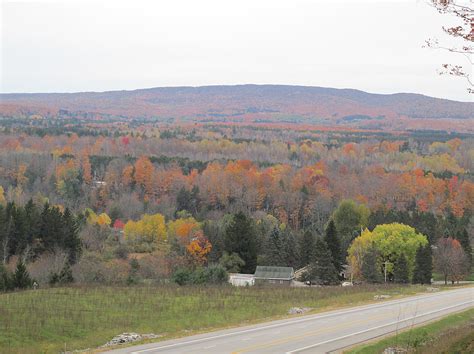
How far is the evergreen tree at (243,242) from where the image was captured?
184ft

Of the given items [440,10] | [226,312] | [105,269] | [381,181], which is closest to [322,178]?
[381,181]

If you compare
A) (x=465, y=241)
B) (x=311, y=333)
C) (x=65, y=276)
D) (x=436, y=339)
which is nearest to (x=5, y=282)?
(x=65, y=276)

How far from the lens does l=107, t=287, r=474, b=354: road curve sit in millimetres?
21438

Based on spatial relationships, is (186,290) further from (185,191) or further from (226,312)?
(185,191)

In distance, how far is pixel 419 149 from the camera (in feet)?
643

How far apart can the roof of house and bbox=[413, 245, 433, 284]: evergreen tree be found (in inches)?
392

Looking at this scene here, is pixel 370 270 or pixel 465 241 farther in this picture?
pixel 465 241

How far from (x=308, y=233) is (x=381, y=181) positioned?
180 ft

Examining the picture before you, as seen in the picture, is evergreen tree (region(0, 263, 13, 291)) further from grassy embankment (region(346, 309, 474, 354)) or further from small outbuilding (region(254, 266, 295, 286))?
grassy embankment (region(346, 309, 474, 354))

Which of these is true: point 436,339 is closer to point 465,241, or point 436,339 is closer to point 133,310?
point 133,310

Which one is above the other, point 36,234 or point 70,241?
point 36,234

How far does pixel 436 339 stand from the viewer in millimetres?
20422

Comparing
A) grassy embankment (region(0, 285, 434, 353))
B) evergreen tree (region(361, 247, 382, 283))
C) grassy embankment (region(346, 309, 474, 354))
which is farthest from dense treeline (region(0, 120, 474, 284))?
grassy embankment (region(346, 309, 474, 354))

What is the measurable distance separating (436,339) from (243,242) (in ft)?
120
